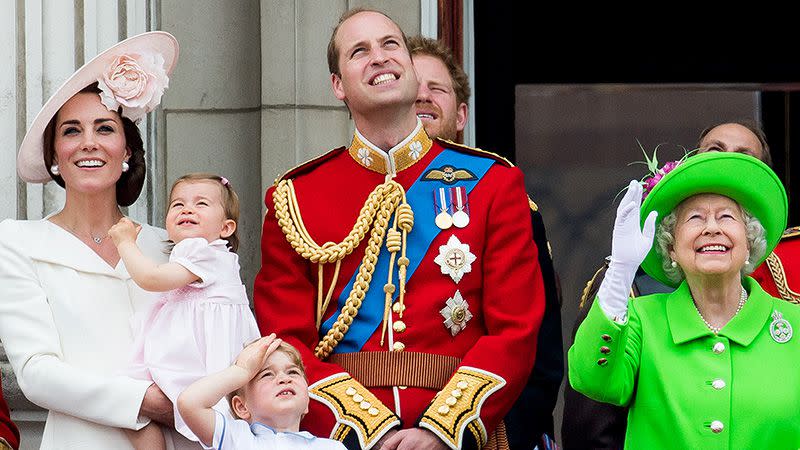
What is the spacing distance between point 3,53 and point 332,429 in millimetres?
2044

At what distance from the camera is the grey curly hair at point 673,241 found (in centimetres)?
539

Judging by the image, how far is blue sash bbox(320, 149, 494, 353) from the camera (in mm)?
5590

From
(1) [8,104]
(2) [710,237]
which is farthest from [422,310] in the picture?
(1) [8,104]

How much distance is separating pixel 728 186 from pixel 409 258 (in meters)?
0.88

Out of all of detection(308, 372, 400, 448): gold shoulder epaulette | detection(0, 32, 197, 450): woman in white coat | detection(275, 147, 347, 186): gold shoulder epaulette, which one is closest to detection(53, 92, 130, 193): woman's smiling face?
detection(0, 32, 197, 450): woman in white coat

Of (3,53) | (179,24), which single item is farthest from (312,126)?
Answer: (3,53)

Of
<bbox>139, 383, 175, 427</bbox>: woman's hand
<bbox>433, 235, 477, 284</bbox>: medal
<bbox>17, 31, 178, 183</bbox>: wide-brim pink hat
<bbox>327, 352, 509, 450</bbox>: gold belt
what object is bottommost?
<bbox>139, 383, 175, 427</bbox>: woman's hand

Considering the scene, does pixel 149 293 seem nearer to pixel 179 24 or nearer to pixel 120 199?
pixel 120 199

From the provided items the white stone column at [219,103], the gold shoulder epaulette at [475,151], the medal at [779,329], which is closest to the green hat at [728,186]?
the medal at [779,329]

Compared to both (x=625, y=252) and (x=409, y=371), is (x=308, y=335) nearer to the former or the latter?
(x=409, y=371)

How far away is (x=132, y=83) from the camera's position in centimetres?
572

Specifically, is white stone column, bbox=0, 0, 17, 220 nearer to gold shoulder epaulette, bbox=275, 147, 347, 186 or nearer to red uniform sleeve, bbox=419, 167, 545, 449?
gold shoulder epaulette, bbox=275, 147, 347, 186

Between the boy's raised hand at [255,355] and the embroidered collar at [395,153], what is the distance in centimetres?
75

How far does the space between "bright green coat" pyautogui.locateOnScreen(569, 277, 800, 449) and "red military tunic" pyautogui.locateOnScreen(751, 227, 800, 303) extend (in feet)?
1.68
